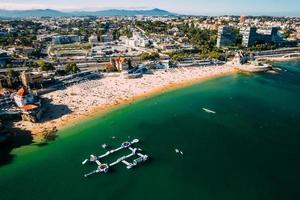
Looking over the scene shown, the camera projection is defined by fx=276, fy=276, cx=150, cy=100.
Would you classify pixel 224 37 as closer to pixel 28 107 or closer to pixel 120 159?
pixel 28 107

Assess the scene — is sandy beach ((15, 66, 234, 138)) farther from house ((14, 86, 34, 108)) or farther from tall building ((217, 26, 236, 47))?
tall building ((217, 26, 236, 47))

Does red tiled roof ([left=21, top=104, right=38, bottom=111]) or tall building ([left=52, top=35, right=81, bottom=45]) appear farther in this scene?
tall building ([left=52, top=35, right=81, bottom=45])

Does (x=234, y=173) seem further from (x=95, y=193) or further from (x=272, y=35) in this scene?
(x=272, y=35)

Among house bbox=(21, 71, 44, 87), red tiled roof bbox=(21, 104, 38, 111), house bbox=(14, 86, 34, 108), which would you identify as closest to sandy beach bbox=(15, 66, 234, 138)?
red tiled roof bbox=(21, 104, 38, 111)

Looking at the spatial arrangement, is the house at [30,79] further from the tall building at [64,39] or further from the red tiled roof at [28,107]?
the tall building at [64,39]

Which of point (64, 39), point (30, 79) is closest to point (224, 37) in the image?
point (64, 39)

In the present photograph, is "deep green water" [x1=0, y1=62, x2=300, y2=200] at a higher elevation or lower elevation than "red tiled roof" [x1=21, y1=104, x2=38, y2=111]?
lower
